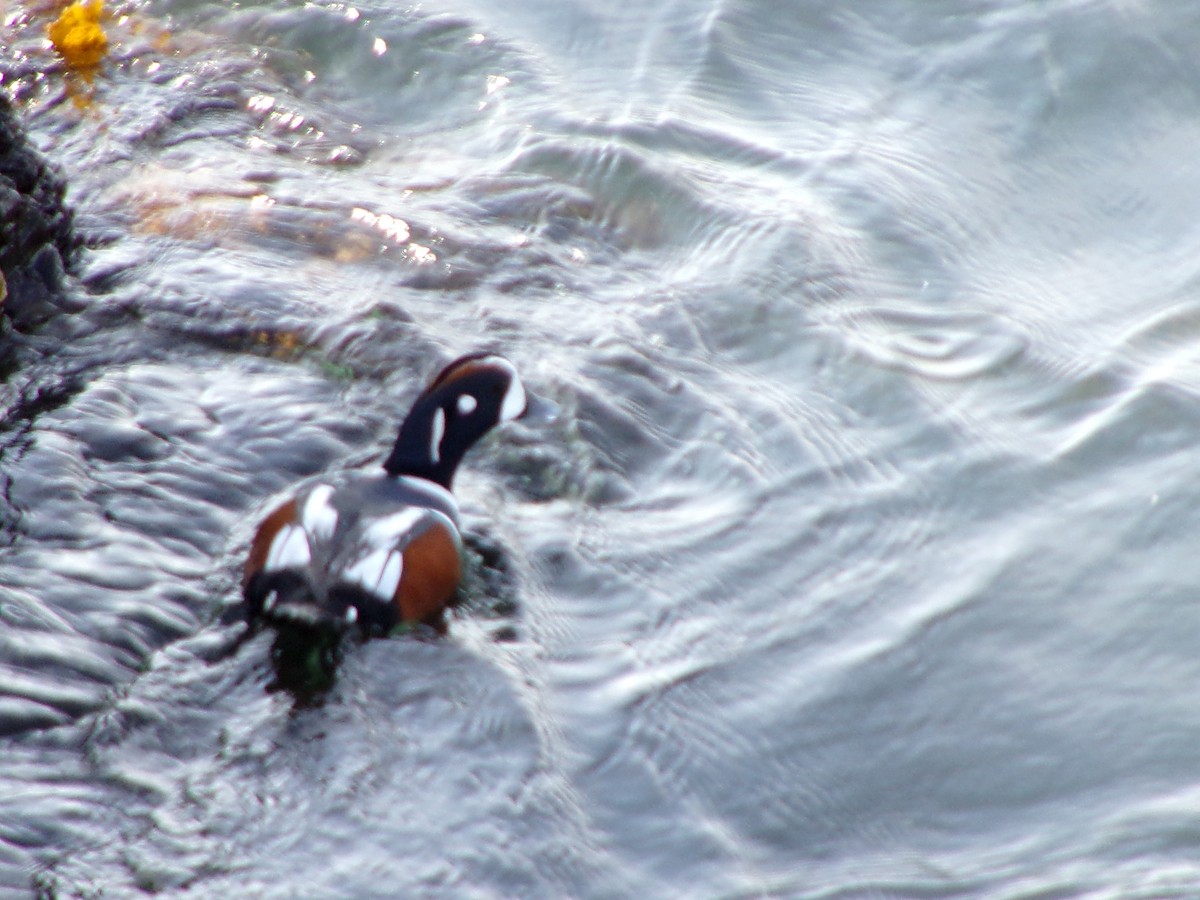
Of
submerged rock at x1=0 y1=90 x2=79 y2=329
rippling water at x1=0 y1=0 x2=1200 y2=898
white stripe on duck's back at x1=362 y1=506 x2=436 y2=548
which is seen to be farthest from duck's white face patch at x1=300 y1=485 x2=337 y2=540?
submerged rock at x1=0 y1=90 x2=79 y2=329

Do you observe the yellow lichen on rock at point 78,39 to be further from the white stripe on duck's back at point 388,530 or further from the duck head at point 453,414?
the white stripe on duck's back at point 388,530

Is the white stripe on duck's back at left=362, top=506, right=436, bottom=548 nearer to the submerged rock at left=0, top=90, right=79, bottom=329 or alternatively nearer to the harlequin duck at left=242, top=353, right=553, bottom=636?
the harlequin duck at left=242, top=353, right=553, bottom=636

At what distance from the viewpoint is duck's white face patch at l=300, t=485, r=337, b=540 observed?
4.56 metres

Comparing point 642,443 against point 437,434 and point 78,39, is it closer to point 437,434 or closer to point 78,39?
point 437,434

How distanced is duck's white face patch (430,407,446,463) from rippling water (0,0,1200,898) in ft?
1.23

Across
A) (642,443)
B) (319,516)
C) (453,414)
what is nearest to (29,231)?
(453,414)

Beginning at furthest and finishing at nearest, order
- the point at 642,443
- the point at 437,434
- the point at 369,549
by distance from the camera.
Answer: the point at 642,443, the point at 437,434, the point at 369,549

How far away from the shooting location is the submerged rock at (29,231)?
231 inches

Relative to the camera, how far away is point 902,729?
4.63 metres

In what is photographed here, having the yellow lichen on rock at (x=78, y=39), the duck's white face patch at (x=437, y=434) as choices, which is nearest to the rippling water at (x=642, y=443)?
the yellow lichen on rock at (x=78, y=39)

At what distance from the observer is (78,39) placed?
26.1ft

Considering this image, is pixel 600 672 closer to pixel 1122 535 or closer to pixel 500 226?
pixel 1122 535

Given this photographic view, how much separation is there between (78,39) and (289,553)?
462cm

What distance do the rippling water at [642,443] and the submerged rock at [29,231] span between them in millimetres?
172
